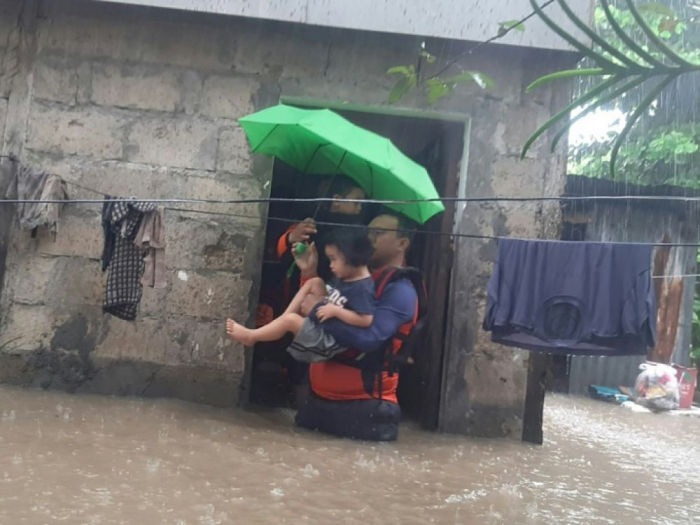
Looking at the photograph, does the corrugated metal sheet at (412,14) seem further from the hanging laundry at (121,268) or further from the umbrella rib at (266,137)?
the hanging laundry at (121,268)

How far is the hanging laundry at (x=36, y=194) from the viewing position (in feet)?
14.9

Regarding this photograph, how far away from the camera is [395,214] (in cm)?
482

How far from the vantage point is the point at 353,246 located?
13.8 ft

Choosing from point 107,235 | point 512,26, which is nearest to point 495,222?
point 512,26

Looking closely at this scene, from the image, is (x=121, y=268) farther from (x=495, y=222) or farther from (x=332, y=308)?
(x=495, y=222)

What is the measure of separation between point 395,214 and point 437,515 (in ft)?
7.34

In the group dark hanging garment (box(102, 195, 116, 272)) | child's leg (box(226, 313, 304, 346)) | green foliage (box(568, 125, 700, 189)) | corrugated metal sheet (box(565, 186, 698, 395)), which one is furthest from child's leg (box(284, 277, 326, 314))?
green foliage (box(568, 125, 700, 189))

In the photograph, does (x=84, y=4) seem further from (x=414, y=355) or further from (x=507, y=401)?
(x=507, y=401)

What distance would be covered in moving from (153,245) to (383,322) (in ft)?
4.71

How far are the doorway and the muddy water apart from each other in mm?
671

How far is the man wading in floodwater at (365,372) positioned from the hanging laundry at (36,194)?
64.2 inches

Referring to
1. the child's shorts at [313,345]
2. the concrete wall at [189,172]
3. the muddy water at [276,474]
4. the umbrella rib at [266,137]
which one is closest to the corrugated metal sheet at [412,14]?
the concrete wall at [189,172]

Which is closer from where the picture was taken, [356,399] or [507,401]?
[356,399]

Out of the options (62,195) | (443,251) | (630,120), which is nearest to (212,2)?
(62,195)
